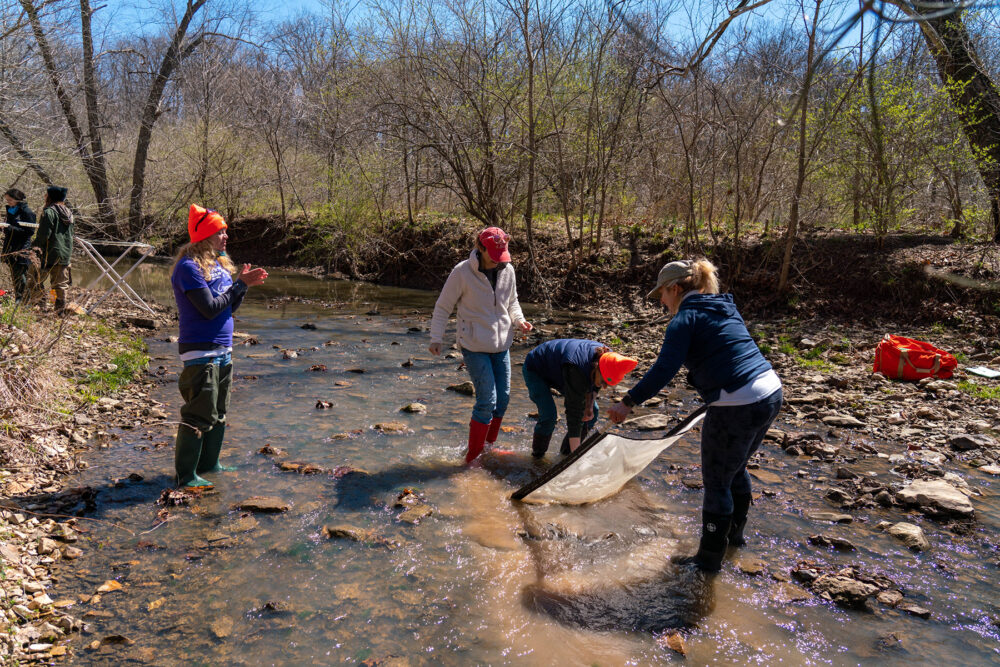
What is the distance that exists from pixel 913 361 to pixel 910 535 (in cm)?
443

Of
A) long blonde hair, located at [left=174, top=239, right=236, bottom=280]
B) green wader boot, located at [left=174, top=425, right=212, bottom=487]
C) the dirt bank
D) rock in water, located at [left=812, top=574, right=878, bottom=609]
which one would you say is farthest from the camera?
the dirt bank

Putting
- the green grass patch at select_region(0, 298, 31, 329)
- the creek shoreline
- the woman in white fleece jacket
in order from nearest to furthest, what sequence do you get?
the creek shoreline → the woman in white fleece jacket → the green grass patch at select_region(0, 298, 31, 329)

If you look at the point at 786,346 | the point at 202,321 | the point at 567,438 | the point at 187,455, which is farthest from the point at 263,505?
the point at 786,346

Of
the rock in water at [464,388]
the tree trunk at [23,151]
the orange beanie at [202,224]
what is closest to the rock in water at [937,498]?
the rock in water at [464,388]

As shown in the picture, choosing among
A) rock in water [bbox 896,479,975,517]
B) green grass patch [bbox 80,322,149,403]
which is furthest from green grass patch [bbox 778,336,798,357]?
green grass patch [bbox 80,322,149,403]

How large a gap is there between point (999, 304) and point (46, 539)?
38.3 feet

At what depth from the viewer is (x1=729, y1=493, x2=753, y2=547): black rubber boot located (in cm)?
415

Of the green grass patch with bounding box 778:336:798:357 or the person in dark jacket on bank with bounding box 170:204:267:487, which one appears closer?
the person in dark jacket on bank with bounding box 170:204:267:487

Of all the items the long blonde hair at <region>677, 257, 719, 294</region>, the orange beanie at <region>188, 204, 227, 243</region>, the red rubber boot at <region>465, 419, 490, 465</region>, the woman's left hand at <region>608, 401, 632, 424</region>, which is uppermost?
the orange beanie at <region>188, 204, 227, 243</region>

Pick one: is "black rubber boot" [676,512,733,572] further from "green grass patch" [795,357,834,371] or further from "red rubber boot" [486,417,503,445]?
"green grass patch" [795,357,834,371]

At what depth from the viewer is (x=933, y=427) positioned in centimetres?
650

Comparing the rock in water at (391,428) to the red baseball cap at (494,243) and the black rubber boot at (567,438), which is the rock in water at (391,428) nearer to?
the black rubber boot at (567,438)

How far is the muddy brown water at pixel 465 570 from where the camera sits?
3184 mm

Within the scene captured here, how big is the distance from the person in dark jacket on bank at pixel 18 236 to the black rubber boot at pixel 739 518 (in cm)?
897
